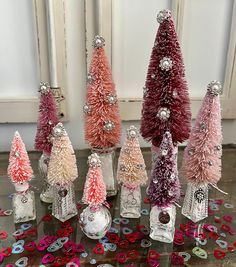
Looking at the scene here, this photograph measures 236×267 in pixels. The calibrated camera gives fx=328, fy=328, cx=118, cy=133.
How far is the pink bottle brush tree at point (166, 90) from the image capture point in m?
0.55

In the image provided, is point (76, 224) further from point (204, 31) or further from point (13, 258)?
point (204, 31)

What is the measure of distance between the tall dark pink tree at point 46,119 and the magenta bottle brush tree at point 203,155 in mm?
265

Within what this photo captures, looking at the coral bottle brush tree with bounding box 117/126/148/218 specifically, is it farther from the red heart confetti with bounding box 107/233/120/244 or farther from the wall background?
the wall background

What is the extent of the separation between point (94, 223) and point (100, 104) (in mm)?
224

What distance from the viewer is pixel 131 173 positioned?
0.60 m

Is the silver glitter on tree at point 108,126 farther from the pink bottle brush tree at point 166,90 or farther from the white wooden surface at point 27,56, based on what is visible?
the white wooden surface at point 27,56

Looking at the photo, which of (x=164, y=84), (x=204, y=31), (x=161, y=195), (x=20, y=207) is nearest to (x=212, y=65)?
(x=204, y=31)

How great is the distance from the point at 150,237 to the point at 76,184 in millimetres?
230

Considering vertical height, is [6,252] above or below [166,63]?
below

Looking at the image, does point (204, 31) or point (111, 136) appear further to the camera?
point (204, 31)

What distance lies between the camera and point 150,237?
0.57 meters

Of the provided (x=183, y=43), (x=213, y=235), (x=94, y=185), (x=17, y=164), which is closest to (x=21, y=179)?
(x=17, y=164)

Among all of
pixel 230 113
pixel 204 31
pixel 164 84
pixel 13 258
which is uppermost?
pixel 204 31

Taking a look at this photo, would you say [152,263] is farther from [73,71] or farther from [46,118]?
[73,71]
